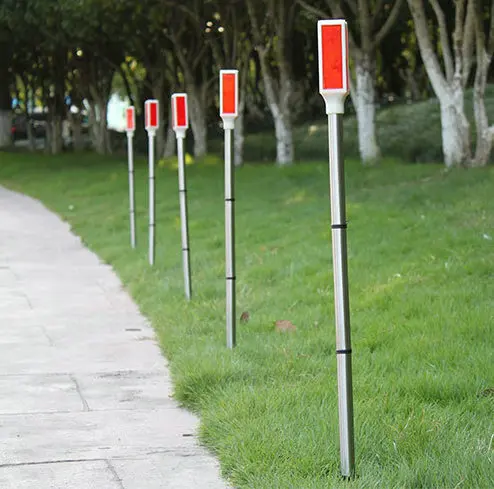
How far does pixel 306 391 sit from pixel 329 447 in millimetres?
1075

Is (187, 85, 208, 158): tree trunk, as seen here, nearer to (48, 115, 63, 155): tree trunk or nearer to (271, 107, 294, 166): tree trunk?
(271, 107, 294, 166): tree trunk

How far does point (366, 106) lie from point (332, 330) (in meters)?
→ 14.5

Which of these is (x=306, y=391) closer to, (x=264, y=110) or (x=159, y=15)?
(x=159, y=15)

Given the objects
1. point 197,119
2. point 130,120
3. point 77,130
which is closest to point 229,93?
point 130,120

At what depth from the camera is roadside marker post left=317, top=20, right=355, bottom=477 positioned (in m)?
5.31

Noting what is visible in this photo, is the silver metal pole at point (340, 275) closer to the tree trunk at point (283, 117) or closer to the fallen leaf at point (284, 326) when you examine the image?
the fallen leaf at point (284, 326)

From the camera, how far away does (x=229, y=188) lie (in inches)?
344

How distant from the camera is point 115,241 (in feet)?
52.2

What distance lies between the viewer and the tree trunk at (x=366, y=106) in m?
22.4

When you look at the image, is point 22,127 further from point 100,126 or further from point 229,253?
point 229,253

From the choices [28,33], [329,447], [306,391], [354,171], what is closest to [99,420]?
[306,391]

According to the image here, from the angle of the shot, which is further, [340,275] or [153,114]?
[153,114]

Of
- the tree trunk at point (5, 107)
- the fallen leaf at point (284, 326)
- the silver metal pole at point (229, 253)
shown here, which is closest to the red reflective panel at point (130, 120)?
the silver metal pole at point (229, 253)

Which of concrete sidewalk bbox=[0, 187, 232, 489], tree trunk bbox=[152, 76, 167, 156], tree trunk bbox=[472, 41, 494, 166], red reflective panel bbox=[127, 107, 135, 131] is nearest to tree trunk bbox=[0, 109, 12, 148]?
tree trunk bbox=[152, 76, 167, 156]
